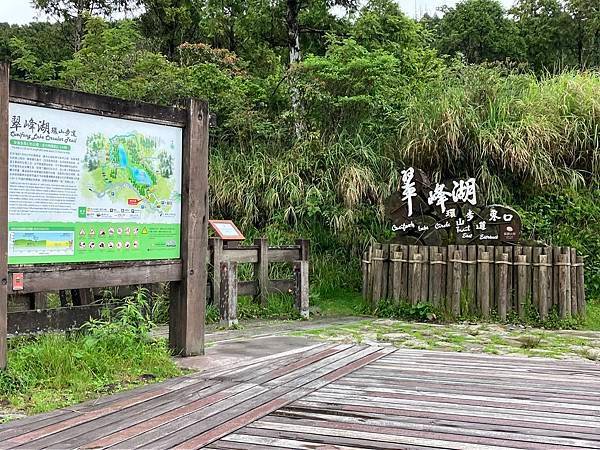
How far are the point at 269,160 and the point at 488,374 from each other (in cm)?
801

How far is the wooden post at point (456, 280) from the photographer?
946cm

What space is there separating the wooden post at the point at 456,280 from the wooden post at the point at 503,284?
519 mm

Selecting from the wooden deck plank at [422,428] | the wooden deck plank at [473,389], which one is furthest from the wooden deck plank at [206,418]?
the wooden deck plank at [473,389]

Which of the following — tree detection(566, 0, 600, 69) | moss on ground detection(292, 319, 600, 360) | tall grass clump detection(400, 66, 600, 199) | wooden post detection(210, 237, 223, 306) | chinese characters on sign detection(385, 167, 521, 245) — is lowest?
moss on ground detection(292, 319, 600, 360)

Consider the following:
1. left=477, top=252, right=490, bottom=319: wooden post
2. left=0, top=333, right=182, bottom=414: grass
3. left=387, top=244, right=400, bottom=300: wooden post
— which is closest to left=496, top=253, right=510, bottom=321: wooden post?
left=477, top=252, right=490, bottom=319: wooden post

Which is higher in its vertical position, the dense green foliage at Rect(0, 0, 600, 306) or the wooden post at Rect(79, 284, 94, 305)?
the dense green foliage at Rect(0, 0, 600, 306)

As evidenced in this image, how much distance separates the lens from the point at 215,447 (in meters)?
3.63

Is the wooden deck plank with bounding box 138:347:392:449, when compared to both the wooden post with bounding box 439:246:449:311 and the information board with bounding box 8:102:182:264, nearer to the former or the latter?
the information board with bounding box 8:102:182:264

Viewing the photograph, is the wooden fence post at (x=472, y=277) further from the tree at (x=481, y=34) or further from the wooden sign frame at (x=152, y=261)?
the tree at (x=481, y=34)

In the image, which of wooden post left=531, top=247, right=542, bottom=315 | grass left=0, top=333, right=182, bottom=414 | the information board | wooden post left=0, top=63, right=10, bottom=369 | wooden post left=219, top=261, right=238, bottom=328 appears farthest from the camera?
wooden post left=531, top=247, right=542, bottom=315

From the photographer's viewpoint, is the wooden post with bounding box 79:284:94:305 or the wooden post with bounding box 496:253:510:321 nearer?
the wooden post with bounding box 79:284:94:305

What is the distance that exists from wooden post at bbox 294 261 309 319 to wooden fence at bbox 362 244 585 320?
109 cm

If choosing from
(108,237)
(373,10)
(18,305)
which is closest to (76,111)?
(108,237)

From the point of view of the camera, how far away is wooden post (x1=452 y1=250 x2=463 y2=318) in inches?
372
